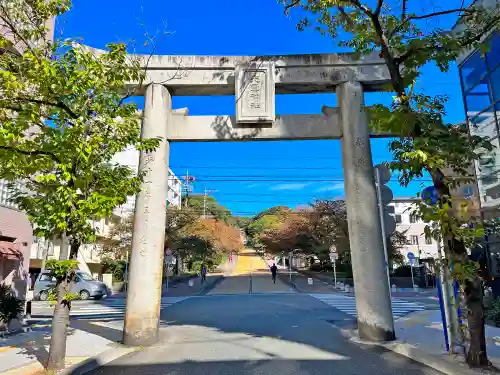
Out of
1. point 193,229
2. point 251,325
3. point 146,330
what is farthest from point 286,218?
point 146,330

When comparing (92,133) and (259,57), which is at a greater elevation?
(259,57)

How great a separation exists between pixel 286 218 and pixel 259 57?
39.3 metres

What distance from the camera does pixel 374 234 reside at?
8523 mm

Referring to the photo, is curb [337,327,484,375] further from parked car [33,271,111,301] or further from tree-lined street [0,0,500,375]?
parked car [33,271,111,301]

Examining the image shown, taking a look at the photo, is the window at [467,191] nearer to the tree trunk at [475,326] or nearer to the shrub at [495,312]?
the shrub at [495,312]

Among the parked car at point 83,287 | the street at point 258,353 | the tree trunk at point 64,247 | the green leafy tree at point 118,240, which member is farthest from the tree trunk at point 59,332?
the green leafy tree at point 118,240

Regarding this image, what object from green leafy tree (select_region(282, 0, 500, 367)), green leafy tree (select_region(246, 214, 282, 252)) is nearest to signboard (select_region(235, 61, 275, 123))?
green leafy tree (select_region(282, 0, 500, 367))

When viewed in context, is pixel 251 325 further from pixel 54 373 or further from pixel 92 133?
pixel 92 133

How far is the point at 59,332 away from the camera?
623cm

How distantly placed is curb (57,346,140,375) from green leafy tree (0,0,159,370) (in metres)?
0.22

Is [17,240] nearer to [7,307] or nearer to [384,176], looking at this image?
[7,307]

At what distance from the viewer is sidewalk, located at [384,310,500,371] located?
6.50m

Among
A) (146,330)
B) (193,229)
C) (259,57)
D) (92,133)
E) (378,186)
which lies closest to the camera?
(92,133)

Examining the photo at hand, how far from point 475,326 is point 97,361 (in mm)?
6184
